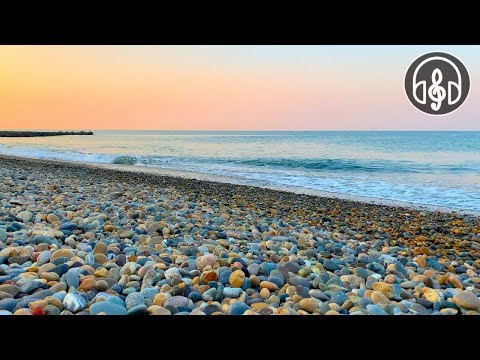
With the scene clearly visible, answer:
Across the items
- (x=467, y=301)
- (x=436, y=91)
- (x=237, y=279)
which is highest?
(x=436, y=91)

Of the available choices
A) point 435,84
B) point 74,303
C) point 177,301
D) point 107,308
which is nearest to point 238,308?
point 177,301

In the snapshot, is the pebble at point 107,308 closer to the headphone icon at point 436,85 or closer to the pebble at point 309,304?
the pebble at point 309,304

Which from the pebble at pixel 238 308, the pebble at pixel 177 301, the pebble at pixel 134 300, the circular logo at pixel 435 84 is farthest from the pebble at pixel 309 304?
the circular logo at pixel 435 84

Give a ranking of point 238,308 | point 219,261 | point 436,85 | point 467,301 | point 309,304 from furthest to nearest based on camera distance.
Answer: point 436,85
point 219,261
point 467,301
point 309,304
point 238,308

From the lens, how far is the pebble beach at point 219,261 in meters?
2.41

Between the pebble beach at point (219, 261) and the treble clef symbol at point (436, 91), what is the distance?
1399 mm

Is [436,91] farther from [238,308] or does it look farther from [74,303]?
[74,303]

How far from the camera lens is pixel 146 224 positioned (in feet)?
14.1

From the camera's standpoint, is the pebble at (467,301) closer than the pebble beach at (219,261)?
No

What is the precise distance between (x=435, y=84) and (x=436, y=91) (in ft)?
0.25

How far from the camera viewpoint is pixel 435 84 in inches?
129

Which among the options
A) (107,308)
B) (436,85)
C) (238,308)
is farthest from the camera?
(436,85)
